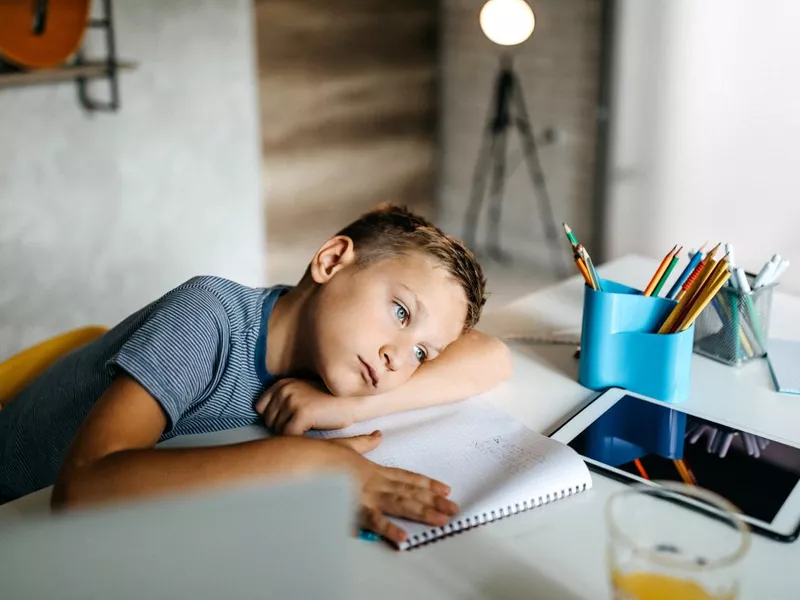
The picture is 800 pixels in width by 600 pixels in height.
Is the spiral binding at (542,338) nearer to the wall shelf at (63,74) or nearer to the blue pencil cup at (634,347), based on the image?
the blue pencil cup at (634,347)

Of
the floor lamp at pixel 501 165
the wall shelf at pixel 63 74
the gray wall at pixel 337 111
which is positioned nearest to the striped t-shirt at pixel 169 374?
the wall shelf at pixel 63 74

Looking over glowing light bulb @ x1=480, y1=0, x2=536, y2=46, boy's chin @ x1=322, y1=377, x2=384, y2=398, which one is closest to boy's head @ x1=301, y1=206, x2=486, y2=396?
boy's chin @ x1=322, y1=377, x2=384, y2=398

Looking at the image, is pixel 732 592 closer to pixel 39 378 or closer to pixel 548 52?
pixel 39 378

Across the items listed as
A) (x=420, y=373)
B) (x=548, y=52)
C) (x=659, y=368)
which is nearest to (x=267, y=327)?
(x=420, y=373)

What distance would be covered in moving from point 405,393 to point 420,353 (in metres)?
0.06

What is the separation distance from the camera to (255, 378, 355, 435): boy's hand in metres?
1.00

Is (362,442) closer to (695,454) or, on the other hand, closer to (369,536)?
(369,536)

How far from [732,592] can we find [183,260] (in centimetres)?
229

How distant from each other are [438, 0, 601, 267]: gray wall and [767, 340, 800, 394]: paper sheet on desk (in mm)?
2242

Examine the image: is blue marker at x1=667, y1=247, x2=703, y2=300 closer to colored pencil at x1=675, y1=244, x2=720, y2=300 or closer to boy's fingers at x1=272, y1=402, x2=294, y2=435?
colored pencil at x1=675, y1=244, x2=720, y2=300

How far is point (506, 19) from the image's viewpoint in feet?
5.60

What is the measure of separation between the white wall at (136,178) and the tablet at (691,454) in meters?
1.78

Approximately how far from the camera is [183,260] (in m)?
2.70

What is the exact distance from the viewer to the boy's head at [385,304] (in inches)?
40.0
